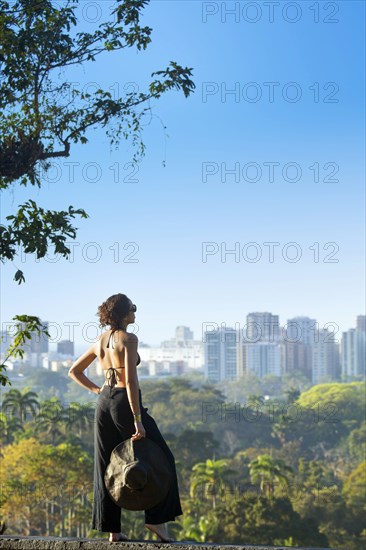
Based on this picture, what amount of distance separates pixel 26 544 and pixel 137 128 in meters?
4.37

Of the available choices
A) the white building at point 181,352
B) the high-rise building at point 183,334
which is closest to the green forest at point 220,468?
the white building at point 181,352

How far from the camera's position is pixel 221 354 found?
250ft

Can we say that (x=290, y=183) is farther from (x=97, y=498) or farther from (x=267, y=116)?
(x=97, y=498)

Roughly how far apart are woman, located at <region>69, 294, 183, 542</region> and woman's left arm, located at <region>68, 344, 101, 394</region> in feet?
0.09

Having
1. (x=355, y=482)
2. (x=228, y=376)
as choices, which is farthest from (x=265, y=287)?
(x=355, y=482)

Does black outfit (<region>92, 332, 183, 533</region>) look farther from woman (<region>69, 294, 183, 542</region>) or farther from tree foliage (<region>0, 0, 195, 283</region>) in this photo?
tree foliage (<region>0, 0, 195, 283</region>)

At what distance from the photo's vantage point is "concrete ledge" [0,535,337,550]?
11.2 feet

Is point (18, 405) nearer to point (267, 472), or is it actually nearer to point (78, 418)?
point (78, 418)

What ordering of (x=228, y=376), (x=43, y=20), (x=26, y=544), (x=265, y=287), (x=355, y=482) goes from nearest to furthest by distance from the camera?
(x=26, y=544) < (x=43, y=20) < (x=355, y=482) < (x=228, y=376) < (x=265, y=287)

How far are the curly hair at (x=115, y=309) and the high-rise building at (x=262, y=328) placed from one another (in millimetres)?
71726

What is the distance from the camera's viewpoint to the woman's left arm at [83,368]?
372 cm

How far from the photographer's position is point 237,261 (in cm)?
7688

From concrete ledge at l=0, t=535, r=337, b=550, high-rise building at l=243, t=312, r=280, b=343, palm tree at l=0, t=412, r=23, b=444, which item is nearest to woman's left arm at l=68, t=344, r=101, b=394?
concrete ledge at l=0, t=535, r=337, b=550

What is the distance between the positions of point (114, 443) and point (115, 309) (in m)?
0.55
